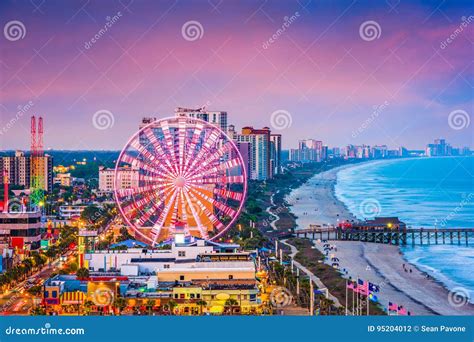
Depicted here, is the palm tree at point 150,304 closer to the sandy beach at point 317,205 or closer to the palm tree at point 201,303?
the palm tree at point 201,303

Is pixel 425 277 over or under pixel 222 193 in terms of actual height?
under

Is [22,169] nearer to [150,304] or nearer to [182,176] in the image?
[182,176]

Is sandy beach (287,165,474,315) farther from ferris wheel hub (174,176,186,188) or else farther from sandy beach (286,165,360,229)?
ferris wheel hub (174,176,186,188)

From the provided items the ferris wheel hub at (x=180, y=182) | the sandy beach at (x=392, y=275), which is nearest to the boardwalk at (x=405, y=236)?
the sandy beach at (x=392, y=275)

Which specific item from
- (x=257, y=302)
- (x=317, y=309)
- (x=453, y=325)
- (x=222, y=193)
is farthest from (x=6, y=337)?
(x=222, y=193)

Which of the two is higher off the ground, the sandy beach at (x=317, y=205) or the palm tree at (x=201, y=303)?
the sandy beach at (x=317, y=205)

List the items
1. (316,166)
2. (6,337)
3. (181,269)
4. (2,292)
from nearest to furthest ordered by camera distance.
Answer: (6,337) < (181,269) < (2,292) < (316,166)

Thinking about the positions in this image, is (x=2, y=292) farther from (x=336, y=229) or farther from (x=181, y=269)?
(x=336, y=229)
